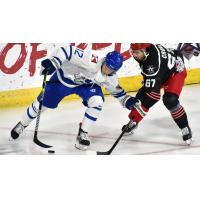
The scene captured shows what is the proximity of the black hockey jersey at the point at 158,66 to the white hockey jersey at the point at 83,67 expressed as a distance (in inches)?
7.0

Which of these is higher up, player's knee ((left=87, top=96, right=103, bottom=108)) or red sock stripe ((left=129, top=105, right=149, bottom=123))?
player's knee ((left=87, top=96, right=103, bottom=108))

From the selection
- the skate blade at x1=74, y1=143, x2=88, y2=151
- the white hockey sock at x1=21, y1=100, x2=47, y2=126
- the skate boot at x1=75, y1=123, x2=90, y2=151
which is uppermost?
the white hockey sock at x1=21, y1=100, x2=47, y2=126

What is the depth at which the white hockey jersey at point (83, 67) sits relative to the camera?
12.8 ft

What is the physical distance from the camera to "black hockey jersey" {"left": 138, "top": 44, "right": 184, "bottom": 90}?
3943 millimetres

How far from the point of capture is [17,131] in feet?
12.9

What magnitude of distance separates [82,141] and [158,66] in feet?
2.11

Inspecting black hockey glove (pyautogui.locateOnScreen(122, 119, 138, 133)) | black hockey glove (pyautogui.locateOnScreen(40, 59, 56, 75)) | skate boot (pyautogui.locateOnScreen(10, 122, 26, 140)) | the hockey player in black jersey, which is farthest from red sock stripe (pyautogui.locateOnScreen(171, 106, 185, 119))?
skate boot (pyautogui.locateOnScreen(10, 122, 26, 140))

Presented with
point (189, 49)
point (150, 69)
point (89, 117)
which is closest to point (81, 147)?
point (89, 117)

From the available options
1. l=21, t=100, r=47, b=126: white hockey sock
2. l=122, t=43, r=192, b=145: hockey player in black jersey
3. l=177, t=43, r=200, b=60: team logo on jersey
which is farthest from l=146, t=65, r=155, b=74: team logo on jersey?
l=21, t=100, r=47, b=126: white hockey sock

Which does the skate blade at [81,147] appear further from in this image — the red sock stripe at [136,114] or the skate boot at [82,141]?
the red sock stripe at [136,114]

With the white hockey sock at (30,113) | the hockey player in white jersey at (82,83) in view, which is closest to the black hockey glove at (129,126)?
the hockey player in white jersey at (82,83)

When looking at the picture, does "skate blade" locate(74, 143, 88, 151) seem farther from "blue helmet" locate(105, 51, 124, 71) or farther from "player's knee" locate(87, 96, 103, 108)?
"blue helmet" locate(105, 51, 124, 71)

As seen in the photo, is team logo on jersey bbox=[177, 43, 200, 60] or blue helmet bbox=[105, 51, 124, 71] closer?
blue helmet bbox=[105, 51, 124, 71]

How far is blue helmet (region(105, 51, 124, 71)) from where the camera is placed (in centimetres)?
389
